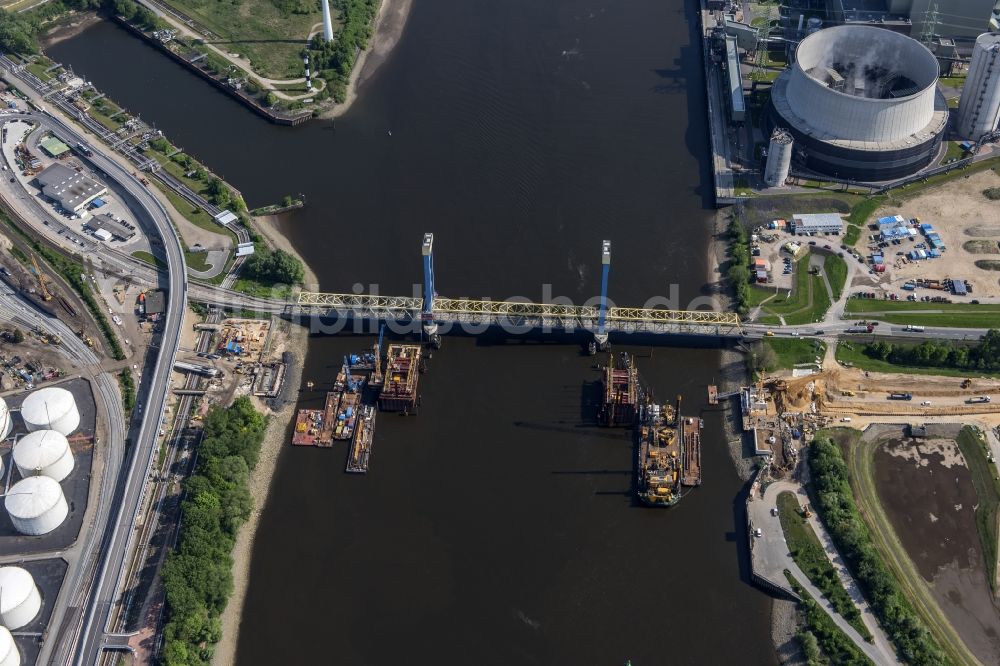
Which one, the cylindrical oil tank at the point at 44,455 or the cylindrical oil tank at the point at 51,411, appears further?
the cylindrical oil tank at the point at 51,411

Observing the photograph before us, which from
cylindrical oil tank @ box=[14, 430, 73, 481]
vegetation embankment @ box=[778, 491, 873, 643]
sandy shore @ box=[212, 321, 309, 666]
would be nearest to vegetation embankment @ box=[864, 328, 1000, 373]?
vegetation embankment @ box=[778, 491, 873, 643]

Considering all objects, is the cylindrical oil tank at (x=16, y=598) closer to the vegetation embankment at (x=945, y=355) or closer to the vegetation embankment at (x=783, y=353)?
the vegetation embankment at (x=783, y=353)

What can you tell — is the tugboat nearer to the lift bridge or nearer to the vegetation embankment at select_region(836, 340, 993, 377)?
the lift bridge

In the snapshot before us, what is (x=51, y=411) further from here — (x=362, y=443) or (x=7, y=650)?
(x=362, y=443)

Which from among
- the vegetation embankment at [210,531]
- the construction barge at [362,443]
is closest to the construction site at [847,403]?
the construction barge at [362,443]

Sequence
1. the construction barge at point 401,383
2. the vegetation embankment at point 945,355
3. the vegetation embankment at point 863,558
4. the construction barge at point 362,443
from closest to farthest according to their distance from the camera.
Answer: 1. the vegetation embankment at point 863,558
2. the construction barge at point 362,443
3. the construction barge at point 401,383
4. the vegetation embankment at point 945,355

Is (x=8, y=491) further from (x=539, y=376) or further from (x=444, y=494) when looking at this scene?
(x=539, y=376)

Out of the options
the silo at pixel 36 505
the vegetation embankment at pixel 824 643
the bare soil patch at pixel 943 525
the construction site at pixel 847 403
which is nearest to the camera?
the vegetation embankment at pixel 824 643

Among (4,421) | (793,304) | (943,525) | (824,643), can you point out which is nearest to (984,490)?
(943,525)
